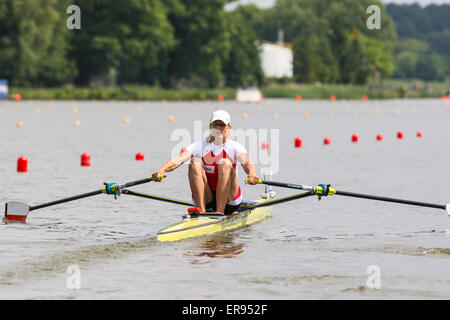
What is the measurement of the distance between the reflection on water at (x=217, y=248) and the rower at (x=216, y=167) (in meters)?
0.74

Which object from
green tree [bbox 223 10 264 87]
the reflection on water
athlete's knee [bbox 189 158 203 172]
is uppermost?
green tree [bbox 223 10 264 87]

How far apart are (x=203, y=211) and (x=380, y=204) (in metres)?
4.71

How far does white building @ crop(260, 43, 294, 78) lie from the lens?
14975 cm

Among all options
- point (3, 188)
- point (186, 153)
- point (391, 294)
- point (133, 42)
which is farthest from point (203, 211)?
point (133, 42)

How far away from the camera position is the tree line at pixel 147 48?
3201 inches

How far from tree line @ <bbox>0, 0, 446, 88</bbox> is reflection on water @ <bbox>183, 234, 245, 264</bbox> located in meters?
69.1

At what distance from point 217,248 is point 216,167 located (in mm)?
1777

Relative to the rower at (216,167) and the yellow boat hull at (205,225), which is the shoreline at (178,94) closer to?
the yellow boat hull at (205,225)

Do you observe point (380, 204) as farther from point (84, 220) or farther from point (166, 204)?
point (84, 220)

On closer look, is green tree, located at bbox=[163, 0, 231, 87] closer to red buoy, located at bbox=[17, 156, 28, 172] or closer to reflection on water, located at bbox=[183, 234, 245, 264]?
red buoy, located at bbox=[17, 156, 28, 172]

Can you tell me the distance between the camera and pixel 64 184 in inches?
773

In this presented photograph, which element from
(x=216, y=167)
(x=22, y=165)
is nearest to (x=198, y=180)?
(x=216, y=167)

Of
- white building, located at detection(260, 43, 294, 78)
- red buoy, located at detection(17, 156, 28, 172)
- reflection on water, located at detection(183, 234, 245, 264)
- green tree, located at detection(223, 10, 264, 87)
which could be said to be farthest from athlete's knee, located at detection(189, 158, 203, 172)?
white building, located at detection(260, 43, 294, 78)

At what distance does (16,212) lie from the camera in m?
14.5
